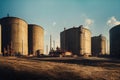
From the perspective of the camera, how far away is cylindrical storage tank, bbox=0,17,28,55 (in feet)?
137

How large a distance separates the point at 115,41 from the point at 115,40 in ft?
0.87

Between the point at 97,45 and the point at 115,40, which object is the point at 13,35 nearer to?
the point at 115,40

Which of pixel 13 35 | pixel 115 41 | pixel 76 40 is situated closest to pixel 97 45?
pixel 115 41

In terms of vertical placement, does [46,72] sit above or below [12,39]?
below

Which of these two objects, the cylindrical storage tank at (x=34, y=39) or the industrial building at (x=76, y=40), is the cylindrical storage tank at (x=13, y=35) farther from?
the industrial building at (x=76, y=40)

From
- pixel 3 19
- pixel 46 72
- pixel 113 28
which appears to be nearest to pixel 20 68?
pixel 46 72

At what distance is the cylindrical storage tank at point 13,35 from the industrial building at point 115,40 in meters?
23.7

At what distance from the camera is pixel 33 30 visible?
49531mm

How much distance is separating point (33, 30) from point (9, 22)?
836 centimetres

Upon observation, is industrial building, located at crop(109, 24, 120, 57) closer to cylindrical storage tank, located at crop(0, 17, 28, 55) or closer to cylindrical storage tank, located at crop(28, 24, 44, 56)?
cylindrical storage tank, located at crop(28, 24, 44, 56)

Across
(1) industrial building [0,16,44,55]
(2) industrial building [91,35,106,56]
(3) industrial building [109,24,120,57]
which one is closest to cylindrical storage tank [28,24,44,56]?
(1) industrial building [0,16,44,55]

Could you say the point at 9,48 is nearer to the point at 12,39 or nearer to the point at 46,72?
the point at 12,39

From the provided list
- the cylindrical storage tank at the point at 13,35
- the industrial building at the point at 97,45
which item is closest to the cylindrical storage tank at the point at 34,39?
the cylindrical storage tank at the point at 13,35

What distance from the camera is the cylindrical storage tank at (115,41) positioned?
4875 centimetres
